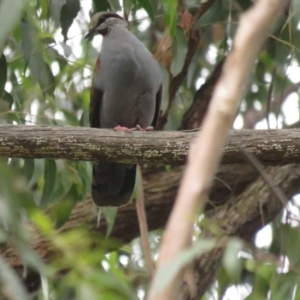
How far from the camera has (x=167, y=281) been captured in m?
1.01

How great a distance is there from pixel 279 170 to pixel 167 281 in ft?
9.03

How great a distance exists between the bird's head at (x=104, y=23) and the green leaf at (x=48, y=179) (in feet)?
3.40

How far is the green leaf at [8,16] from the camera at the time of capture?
118 cm

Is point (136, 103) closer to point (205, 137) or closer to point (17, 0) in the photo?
point (17, 0)

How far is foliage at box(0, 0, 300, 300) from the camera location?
1.42 meters

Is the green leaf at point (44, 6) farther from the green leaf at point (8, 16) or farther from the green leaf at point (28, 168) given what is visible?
the green leaf at point (8, 16)

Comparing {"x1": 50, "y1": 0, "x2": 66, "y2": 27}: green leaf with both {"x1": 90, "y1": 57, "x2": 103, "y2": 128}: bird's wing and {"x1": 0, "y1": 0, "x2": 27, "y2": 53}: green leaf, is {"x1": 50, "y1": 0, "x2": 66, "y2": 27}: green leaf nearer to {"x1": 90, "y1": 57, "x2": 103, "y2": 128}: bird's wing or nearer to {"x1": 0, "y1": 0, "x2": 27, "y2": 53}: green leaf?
{"x1": 90, "y1": 57, "x2": 103, "y2": 128}: bird's wing

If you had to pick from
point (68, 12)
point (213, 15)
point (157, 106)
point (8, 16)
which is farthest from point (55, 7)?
point (8, 16)

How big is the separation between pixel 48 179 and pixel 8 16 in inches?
79.1

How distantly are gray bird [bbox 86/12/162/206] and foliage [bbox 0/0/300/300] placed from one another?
0.32ft

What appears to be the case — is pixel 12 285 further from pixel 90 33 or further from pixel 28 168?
pixel 90 33

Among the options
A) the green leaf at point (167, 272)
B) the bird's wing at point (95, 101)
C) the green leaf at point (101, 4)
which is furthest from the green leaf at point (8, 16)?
the bird's wing at point (95, 101)

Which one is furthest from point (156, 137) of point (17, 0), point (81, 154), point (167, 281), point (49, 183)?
point (167, 281)

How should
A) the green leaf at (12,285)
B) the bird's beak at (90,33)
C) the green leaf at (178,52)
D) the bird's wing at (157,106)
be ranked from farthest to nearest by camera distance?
the bird's beak at (90,33), the bird's wing at (157,106), the green leaf at (178,52), the green leaf at (12,285)
